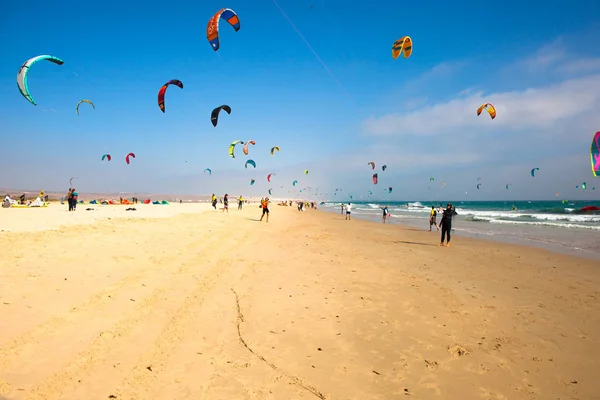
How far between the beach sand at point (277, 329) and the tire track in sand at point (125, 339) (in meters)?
0.02

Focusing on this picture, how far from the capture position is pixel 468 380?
12.6ft

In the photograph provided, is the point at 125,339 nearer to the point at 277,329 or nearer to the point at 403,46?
the point at 277,329

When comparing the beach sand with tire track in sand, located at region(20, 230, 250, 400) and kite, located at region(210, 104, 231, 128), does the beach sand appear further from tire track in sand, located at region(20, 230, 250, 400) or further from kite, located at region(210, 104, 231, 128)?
kite, located at region(210, 104, 231, 128)

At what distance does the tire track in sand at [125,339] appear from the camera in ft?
10.8

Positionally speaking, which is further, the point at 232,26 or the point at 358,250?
the point at 232,26

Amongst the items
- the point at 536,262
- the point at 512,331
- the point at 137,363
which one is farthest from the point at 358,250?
the point at 137,363

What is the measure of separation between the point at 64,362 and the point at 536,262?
14425 millimetres

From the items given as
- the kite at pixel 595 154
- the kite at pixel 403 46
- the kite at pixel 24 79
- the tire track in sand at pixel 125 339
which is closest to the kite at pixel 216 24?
the kite at pixel 24 79

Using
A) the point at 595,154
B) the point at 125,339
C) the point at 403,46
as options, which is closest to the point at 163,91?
the point at 403,46

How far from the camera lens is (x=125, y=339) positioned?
4.31 m

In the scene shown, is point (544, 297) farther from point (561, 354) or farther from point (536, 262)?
point (536, 262)

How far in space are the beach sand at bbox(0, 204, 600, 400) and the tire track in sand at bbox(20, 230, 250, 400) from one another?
0.07ft

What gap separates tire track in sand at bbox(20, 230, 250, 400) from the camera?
130 inches

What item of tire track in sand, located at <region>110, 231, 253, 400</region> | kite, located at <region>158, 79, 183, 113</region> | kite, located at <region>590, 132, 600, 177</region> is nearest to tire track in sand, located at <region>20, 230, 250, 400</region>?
tire track in sand, located at <region>110, 231, 253, 400</region>
